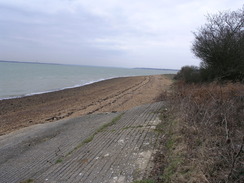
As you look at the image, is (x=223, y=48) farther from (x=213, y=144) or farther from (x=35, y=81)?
(x=35, y=81)

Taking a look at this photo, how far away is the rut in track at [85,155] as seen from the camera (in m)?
4.19

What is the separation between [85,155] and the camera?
17.3 feet

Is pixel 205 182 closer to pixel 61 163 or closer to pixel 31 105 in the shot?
pixel 61 163

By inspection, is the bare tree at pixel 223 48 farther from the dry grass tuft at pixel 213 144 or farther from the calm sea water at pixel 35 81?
the calm sea water at pixel 35 81

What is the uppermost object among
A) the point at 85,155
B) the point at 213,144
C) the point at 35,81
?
the point at 213,144

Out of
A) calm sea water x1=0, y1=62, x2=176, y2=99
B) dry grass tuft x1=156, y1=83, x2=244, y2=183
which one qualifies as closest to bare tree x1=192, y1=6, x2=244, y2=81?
dry grass tuft x1=156, y1=83, x2=244, y2=183

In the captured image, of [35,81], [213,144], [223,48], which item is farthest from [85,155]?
[35,81]

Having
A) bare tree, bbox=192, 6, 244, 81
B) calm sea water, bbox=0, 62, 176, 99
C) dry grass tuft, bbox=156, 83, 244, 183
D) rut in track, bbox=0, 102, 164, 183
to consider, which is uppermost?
bare tree, bbox=192, 6, 244, 81

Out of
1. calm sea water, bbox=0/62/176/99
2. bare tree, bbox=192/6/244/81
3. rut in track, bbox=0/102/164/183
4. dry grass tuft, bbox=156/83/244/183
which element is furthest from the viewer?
calm sea water, bbox=0/62/176/99

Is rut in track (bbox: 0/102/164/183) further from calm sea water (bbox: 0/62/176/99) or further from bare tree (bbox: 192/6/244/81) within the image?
calm sea water (bbox: 0/62/176/99)

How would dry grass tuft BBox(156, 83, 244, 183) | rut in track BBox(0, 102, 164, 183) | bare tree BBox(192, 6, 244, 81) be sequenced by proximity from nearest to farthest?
dry grass tuft BBox(156, 83, 244, 183)
rut in track BBox(0, 102, 164, 183)
bare tree BBox(192, 6, 244, 81)

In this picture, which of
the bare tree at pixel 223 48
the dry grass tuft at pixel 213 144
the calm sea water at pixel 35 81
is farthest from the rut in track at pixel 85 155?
the calm sea water at pixel 35 81

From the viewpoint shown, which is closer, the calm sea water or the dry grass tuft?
the dry grass tuft

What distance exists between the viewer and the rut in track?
419cm
